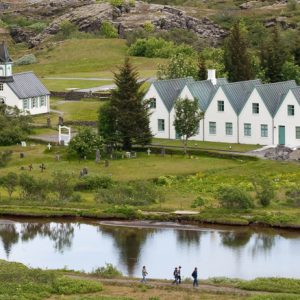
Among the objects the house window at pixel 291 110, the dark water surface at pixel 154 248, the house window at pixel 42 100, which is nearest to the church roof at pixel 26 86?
the house window at pixel 42 100

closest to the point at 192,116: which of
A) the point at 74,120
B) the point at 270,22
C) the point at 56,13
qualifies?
the point at 74,120

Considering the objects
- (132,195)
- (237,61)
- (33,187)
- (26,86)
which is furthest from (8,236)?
(237,61)

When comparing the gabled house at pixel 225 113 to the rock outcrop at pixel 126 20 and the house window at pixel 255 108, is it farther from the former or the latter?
the rock outcrop at pixel 126 20

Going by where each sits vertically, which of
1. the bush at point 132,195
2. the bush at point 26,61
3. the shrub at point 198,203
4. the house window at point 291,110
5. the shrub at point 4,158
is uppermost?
the bush at point 26,61

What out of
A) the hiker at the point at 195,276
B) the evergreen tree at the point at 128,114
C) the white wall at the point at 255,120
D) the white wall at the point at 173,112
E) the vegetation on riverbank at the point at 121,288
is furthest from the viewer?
the white wall at the point at 173,112

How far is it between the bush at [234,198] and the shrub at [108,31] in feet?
310

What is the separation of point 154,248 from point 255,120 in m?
30.0

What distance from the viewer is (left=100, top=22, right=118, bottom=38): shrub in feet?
537

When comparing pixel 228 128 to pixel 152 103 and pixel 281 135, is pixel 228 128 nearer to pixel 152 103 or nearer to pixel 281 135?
pixel 281 135

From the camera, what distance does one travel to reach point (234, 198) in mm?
70938

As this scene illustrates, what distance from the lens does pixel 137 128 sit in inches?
3563

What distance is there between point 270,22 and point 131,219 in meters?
102

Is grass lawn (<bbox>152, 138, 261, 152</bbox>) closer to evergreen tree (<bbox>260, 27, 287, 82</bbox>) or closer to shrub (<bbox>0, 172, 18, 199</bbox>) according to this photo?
evergreen tree (<bbox>260, 27, 287, 82</bbox>)

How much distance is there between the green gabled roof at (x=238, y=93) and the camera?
93.1 m
